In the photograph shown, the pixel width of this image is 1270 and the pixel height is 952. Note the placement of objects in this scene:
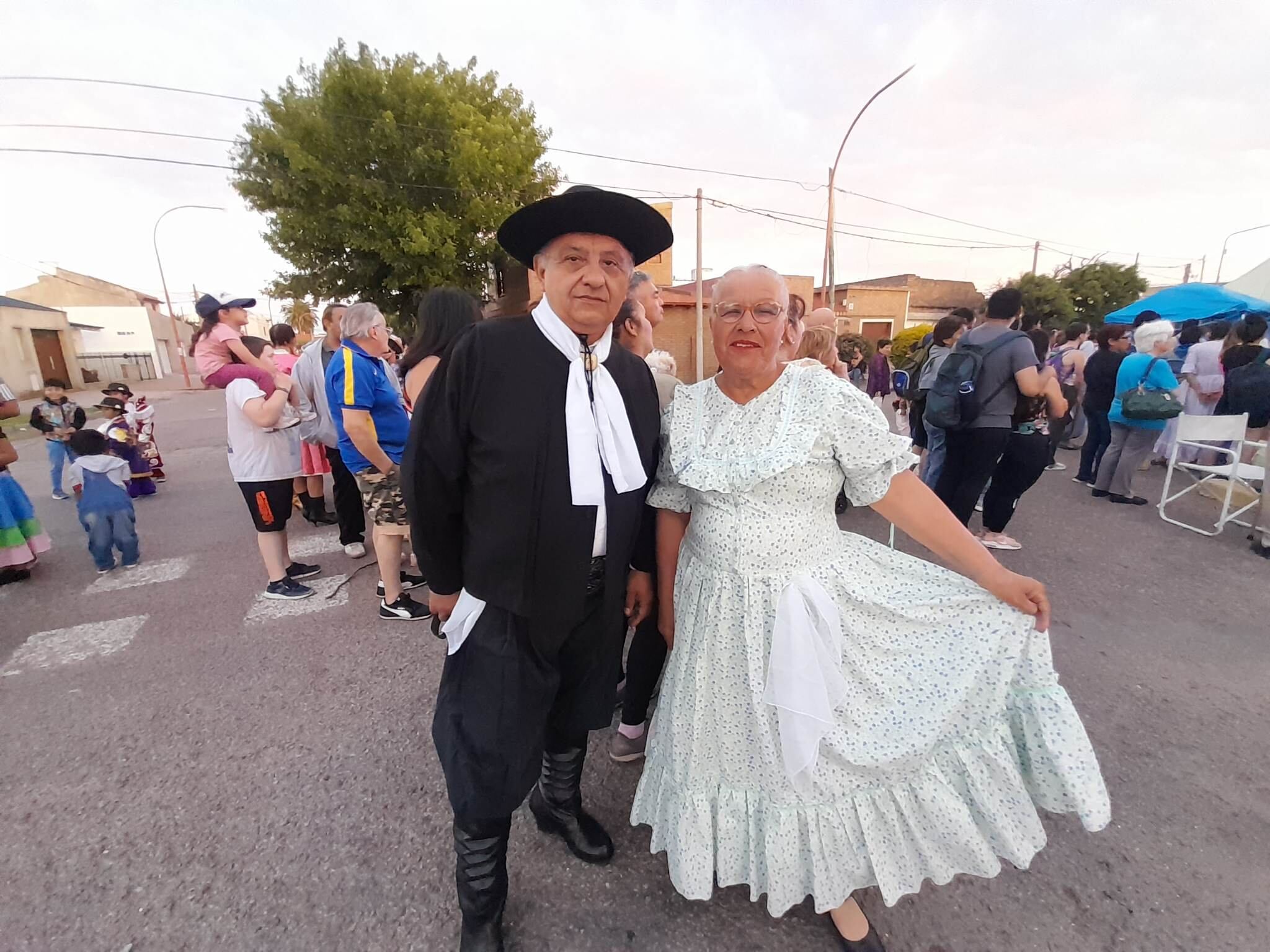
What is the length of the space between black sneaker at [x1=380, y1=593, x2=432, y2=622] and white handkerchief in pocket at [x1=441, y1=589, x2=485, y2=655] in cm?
209

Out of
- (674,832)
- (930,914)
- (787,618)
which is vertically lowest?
(930,914)

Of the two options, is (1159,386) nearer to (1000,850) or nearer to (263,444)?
(1000,850)

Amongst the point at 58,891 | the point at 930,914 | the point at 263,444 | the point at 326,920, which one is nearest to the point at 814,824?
the point at 930,914

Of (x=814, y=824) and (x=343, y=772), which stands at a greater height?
(x=814, y=824)

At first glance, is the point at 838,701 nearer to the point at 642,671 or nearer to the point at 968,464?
the point at 642,671

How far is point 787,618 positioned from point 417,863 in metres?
1.49

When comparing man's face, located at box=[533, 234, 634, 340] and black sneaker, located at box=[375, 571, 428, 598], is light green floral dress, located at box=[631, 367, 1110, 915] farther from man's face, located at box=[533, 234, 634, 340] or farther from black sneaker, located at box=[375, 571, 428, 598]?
black sneaker, located at box=[375, 571, 428, 598]

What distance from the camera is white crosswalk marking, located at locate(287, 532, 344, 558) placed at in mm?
4754

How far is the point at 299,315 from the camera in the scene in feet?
19.7

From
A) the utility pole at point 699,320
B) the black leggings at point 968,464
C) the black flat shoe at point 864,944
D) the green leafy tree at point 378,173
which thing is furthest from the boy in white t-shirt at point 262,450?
the utility pole at point 699,320

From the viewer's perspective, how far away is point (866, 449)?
1.48 metres

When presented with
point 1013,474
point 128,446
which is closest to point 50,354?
point 128,446

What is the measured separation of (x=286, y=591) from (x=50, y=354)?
35176mm

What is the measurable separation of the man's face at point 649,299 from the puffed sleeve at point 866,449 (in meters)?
1.40
